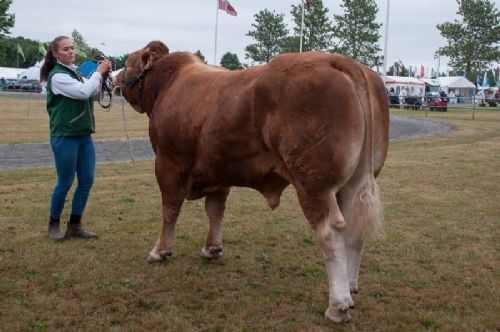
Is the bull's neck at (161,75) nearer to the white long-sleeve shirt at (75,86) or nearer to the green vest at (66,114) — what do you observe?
the white long-sleeve shirt at (75,86)

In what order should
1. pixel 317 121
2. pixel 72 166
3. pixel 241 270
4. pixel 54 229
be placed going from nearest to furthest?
1. pixel 317 121
2. pixel 241 270
3. pixel 72 166
4. pixel 54 229

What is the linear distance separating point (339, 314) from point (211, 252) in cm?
188

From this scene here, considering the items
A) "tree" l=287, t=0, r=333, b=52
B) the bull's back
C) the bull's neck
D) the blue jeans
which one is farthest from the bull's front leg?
"tree" l=287, t=0, r=333, b=52

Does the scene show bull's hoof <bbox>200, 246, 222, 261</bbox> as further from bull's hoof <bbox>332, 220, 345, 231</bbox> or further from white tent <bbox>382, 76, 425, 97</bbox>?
white tent <bbox>382, 76, 425, 97</bbox>

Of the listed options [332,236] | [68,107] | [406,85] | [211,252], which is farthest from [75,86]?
[406,85]

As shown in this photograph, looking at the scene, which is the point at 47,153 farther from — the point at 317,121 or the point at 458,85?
the point at 458,85

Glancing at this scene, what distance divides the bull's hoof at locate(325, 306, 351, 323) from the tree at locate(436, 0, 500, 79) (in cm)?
5480

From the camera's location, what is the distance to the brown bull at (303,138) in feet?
12.8

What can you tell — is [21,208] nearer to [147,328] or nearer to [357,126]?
[147,328]

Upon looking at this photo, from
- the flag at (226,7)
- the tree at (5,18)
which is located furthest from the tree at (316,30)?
the tree at (5,18)

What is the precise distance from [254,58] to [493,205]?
46.0 meters

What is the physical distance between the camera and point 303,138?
12.9 ft

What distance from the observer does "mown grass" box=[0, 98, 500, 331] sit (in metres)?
4.22

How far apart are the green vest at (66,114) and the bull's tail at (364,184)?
303cm
